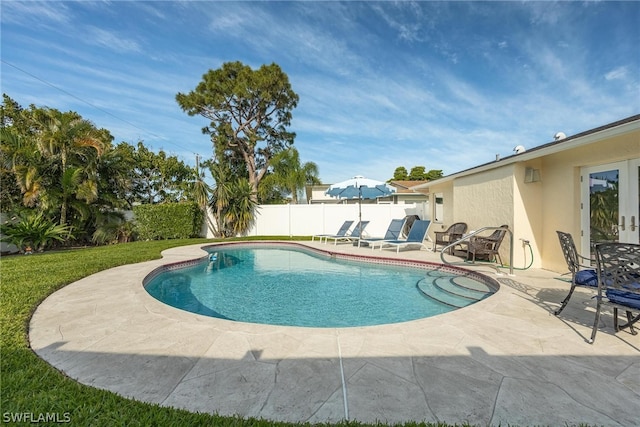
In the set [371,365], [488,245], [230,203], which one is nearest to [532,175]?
[488,245]

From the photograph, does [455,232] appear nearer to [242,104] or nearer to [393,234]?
[393,234]

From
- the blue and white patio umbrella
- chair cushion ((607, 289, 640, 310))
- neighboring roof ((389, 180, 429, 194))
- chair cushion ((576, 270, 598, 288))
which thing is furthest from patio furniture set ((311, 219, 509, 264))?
neighboring roof ((389, 180, 429, 194))

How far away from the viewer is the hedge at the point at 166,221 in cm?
1547

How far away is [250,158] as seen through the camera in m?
22.0

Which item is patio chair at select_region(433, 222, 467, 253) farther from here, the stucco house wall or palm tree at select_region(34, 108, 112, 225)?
palm tree at select_region(34, 108, 112, 225)

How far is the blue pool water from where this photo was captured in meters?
5.05

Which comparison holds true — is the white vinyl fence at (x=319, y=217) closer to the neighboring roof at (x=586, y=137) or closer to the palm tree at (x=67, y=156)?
the palm tree at (x=67, y=156)

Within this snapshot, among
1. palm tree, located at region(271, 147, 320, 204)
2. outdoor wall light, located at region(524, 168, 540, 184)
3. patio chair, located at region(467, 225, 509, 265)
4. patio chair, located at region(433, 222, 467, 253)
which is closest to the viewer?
outdoor wall light, located at region(524, 168, 540, 184)

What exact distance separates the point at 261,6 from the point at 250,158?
12242 millimetres

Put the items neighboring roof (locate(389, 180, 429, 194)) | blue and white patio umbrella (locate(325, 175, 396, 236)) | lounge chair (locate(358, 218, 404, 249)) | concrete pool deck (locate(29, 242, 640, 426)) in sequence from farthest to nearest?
neighboring roof (locate(389, 180, 429, 194)), blue and white patio umbrella (locate(325, 175, 396, 236)), lounge chair (locate(358, 218, 404, 249)), concrete pool deck (locate(29, 242, 640, 426))

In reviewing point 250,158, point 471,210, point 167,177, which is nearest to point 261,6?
point 471,210

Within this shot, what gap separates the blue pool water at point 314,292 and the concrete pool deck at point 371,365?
1.29 metres

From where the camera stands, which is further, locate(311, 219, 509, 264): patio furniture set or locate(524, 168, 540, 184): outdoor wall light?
locate(311, 219, 509, 264): patio furniture set

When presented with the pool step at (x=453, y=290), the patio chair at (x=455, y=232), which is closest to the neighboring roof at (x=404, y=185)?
the patio chair at (x=455, y=232)
